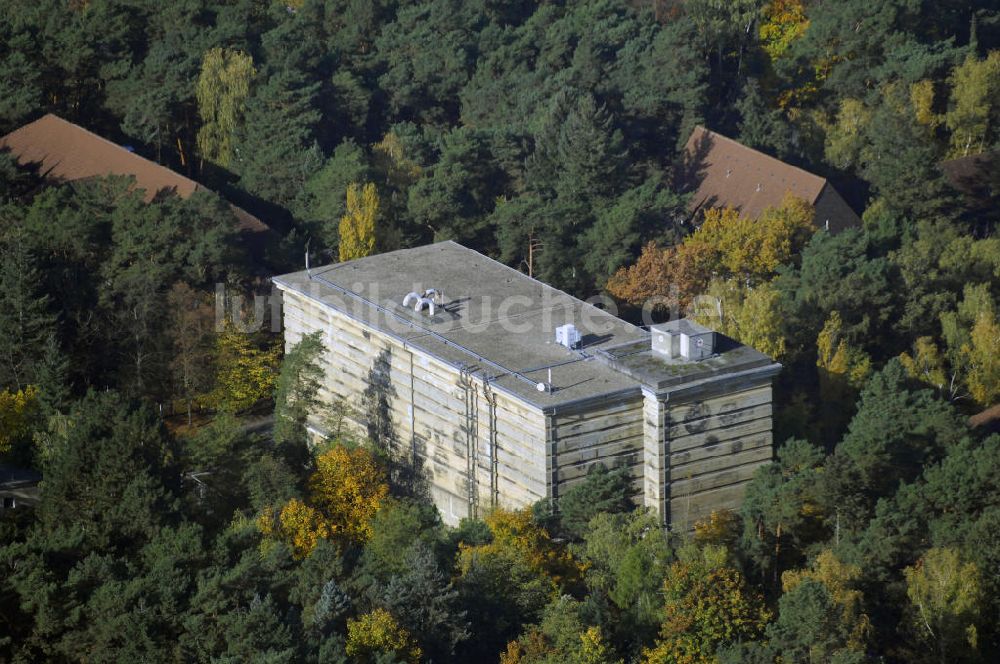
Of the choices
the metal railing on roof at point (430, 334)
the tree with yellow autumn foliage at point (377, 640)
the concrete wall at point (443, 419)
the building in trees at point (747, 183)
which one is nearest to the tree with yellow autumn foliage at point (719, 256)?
the building in trees at point (747, 183)

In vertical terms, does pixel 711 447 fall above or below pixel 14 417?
above

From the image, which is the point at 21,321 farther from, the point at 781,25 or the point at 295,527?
the point at 781,25

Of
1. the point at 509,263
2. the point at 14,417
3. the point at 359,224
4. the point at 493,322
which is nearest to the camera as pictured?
the point at 493,322

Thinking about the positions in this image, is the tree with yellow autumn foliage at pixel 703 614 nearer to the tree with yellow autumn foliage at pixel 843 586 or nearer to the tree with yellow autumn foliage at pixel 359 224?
the tree with yellow autumn foliage at pixel 843 586

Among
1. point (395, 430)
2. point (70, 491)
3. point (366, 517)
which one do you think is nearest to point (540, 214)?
point (395, 430)

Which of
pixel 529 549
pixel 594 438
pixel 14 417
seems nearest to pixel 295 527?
pixel 529 549

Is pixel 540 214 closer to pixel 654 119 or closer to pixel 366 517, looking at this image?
pixel 654 119

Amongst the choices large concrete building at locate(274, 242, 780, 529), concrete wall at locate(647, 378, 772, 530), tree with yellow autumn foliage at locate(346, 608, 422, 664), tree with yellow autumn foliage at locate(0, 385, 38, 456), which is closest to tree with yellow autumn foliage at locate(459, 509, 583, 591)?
large concrete building at locate(274, 242, 780, 529)
